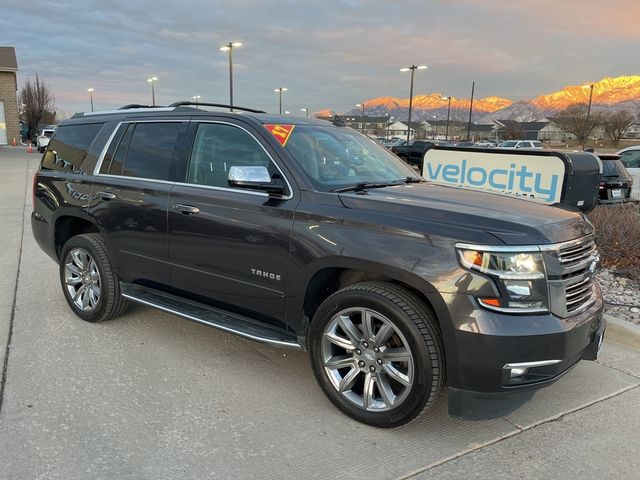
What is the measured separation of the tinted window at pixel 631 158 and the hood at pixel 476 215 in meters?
11.9

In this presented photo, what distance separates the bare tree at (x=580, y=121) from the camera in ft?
192

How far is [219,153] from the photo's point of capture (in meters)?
3.93

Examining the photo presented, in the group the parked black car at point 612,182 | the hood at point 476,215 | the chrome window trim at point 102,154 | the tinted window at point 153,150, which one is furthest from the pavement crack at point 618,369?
the parked black car at point 612,182

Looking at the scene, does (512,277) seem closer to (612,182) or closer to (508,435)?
(508,435)

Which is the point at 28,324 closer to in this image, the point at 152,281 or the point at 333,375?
the point at 152,281

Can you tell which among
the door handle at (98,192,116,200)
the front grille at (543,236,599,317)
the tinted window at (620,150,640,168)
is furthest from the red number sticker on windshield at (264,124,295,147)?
the tinted window at (620,150,640,168)

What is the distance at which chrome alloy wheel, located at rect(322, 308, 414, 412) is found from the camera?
3.03 metres

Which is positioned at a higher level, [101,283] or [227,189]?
[227,189]

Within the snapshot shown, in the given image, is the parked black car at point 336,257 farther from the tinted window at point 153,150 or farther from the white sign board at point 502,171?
the white sign board at point 502,171

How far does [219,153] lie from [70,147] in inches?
79.0

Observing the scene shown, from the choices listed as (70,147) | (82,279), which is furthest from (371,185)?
(70,147)

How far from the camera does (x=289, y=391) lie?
11.9 ft

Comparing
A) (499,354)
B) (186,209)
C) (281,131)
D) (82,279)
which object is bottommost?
(82,279)

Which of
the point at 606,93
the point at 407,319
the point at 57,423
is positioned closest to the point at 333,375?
the point at 407,319
